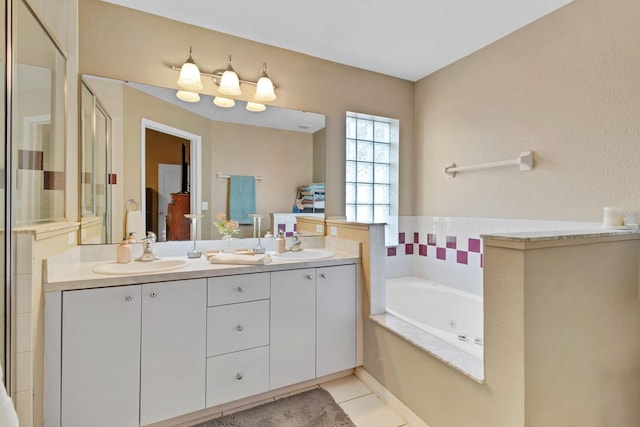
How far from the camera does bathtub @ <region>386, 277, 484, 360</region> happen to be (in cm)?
224

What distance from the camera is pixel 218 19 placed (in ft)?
6.55

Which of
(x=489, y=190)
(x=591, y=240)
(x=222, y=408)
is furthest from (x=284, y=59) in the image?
(x=222, y=408)

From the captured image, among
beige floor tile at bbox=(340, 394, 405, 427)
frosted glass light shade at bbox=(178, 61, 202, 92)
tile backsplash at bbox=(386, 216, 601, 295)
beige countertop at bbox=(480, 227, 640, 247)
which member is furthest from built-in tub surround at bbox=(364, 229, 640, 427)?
frosted glass light shade at bbox=(178, 61, 202, 92)

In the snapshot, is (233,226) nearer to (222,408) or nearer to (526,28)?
(222,408)

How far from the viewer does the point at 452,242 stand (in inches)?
101

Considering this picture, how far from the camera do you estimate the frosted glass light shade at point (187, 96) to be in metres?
2.05

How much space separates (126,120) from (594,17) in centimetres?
279

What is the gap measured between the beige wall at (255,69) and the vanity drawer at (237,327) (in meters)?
1.08

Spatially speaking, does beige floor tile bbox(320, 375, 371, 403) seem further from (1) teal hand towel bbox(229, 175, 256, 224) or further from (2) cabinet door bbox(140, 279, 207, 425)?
(1) teal hand towel bbox(229, 175, 256, 224)

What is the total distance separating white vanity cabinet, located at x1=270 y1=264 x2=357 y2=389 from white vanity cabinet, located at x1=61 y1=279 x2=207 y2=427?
0.42m

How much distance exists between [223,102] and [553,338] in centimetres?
225

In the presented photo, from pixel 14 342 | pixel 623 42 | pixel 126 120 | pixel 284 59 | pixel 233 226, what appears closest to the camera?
pixel 14 342

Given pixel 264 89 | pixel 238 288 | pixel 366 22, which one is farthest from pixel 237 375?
pixel 366 22

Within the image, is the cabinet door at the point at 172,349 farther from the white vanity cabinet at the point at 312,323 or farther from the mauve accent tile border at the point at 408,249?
the mauve accent tile border at the point at 408,249
